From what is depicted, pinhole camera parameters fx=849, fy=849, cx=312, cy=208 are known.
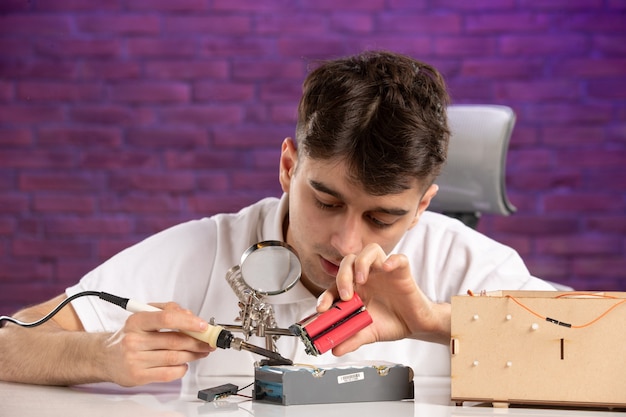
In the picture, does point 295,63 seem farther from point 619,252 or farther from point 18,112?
point 619,252

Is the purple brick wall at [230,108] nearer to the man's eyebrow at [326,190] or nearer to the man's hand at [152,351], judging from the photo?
the man's eyebrow at [326,190]

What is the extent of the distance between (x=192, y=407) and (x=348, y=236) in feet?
1.57

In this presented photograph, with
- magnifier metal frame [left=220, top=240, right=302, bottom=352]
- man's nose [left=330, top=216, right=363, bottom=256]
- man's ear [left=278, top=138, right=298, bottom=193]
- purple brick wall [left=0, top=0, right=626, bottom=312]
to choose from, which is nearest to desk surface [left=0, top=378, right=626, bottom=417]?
magnifier metal frame [left=220, top=240, right=302, bottom=352]

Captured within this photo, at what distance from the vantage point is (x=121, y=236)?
3.75 metres

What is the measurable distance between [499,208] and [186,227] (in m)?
1.04

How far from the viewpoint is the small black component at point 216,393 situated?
1.33 m

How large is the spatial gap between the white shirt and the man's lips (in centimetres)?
16

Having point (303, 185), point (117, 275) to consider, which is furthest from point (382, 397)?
point (117, 275)

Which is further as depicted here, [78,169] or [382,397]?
[78,169]

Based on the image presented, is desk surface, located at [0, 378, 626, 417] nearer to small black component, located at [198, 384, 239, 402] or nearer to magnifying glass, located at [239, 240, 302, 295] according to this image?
small black component, located at [198, 384, 239, 402]

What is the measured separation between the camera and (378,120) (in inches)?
64.8

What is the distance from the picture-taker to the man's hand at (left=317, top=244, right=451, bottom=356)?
4.54ft

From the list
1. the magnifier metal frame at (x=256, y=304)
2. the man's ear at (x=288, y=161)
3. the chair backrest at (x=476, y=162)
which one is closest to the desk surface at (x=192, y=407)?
the magnifier metal frame at (x=256, y=304)

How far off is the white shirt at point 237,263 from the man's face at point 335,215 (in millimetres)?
173
